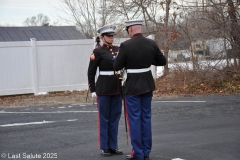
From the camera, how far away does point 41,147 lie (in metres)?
8.17

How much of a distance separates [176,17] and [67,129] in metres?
11.6

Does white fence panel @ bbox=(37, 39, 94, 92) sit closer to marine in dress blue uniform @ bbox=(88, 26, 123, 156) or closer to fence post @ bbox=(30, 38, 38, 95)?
fence post @ bbox=(30, 38, 38, 95)

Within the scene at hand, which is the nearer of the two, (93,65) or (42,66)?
(93,65)

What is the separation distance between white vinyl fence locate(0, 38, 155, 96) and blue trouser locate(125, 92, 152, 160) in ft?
41.9

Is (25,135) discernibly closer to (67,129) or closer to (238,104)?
(67,129)

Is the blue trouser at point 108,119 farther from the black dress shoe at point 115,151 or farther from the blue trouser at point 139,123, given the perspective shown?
the blue trouser at point 139,123

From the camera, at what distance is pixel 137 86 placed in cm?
702

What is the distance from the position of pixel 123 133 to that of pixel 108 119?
1915 millimetres

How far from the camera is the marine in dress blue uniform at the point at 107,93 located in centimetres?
759

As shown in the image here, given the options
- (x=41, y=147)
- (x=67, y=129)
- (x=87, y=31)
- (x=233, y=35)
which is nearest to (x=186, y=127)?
(x=67, y=129)

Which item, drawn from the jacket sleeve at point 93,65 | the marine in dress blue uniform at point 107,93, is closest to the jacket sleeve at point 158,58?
the marine in dress blue uniform at point 107,93

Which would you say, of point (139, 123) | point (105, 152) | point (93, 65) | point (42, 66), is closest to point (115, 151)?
point (105, 152)

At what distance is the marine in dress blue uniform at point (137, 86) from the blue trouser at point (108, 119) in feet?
1.78

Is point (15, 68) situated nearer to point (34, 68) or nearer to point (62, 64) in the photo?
point (34, 68)
